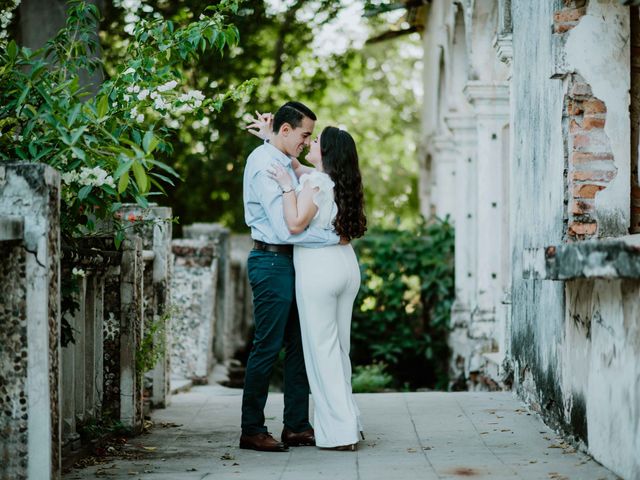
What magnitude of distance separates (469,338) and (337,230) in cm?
555

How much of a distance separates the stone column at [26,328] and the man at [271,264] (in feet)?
6.04

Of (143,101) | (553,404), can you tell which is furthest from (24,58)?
(553,404)

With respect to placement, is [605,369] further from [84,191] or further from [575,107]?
[84,191]

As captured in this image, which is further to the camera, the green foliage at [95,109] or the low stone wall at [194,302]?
the low stone wall at [194,302]

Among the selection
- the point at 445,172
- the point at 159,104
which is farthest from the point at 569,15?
the point at 445,172

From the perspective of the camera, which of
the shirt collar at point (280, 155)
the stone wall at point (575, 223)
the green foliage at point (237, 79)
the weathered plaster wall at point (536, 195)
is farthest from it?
the green foliage at point (237, 79)

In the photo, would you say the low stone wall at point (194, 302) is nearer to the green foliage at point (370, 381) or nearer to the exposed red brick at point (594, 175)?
the green foliage at point (370, 381)

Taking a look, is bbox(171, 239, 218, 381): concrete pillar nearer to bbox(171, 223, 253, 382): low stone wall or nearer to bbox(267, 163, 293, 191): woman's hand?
bbox(171, 223, 253, 382): low stone wall

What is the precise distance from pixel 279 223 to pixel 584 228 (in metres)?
1.85

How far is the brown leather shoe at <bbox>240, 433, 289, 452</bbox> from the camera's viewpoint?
6.55 m

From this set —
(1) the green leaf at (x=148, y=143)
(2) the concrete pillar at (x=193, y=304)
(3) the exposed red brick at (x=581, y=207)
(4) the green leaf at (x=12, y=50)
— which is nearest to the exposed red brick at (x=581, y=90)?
(3) the exposed red brick at (x=581, y=207)

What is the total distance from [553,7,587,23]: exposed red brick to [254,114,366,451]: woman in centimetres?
152

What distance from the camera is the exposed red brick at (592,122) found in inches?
268

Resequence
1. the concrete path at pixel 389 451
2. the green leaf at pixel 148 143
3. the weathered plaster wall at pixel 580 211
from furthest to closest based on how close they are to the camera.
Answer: the concrete path at pixel 389 451
the weathered plaster wall at pixel 580 211
the green leaf at pixel 148 143
